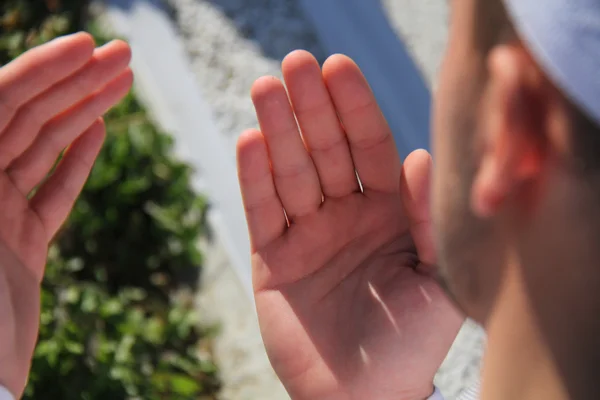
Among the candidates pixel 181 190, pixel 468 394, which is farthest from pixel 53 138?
pixel 468 394

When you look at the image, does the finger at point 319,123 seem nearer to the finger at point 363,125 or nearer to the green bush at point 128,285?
the finger at point 363,125

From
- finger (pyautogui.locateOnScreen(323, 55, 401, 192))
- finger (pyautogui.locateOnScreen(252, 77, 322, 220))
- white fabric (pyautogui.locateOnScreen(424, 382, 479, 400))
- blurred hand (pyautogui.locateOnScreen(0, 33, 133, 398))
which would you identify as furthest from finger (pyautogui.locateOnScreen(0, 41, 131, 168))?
white fabric (pyautogui.locateOnScreen(424, 382, 479, 400))

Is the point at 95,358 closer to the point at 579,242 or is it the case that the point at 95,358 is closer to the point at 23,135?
the point at 23,135

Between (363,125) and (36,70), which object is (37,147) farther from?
(363,125)

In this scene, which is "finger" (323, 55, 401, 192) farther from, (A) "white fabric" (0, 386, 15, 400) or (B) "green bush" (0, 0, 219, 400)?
(B) "green bush" (0, 0, 219, 400)

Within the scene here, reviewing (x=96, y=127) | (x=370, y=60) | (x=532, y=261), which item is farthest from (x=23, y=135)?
(x=370, y=60)

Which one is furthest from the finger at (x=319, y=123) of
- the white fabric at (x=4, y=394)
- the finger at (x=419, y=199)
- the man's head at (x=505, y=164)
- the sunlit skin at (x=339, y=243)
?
the white fabric at (x=4, y=394)
